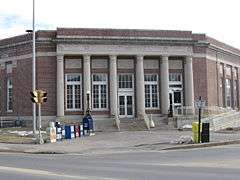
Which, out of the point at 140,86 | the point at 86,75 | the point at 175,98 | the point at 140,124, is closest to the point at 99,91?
the point at 86,75

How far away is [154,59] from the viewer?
57.9 m

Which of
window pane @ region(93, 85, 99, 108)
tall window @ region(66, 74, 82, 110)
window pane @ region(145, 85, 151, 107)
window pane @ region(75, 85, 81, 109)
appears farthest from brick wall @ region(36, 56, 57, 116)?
window pane @ region(145, 85, 151, 107)

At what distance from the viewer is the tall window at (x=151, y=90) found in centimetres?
5741

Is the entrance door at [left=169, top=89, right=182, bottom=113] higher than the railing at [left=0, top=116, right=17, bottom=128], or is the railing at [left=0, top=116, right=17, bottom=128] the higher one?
the entrance door at [left=169, top=89, right=182, bottom=113]

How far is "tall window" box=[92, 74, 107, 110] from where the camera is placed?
56.2 metres

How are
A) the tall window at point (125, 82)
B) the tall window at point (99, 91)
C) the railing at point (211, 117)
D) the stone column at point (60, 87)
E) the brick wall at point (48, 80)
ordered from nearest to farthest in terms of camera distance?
the railing at point (211, 117) < the stone column at point (60, 87) < the brick wall at point (48, 80) < the tall window at point (99, 91) < the tall window at point (125, 82)

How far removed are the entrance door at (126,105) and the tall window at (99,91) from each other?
1.84 meters

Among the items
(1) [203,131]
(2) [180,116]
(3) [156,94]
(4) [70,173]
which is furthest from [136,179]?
(3) [156,94]

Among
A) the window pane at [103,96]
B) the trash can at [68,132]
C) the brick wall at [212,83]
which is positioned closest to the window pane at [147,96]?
the window pane at [103,96]

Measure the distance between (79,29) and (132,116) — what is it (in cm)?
1118

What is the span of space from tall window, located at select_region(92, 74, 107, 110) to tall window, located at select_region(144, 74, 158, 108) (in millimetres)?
4754

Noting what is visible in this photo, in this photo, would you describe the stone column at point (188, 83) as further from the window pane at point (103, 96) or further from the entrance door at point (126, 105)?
the window pane at point (103, 96)

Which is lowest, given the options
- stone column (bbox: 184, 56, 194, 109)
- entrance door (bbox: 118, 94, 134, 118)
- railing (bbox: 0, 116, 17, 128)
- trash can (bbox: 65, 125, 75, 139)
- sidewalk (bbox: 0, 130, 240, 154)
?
sidewalk (bbox: 0, 130, 240, 154)

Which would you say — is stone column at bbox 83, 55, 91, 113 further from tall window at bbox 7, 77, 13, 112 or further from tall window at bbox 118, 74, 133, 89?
tall window at bbox 7, 77, 13, 112
